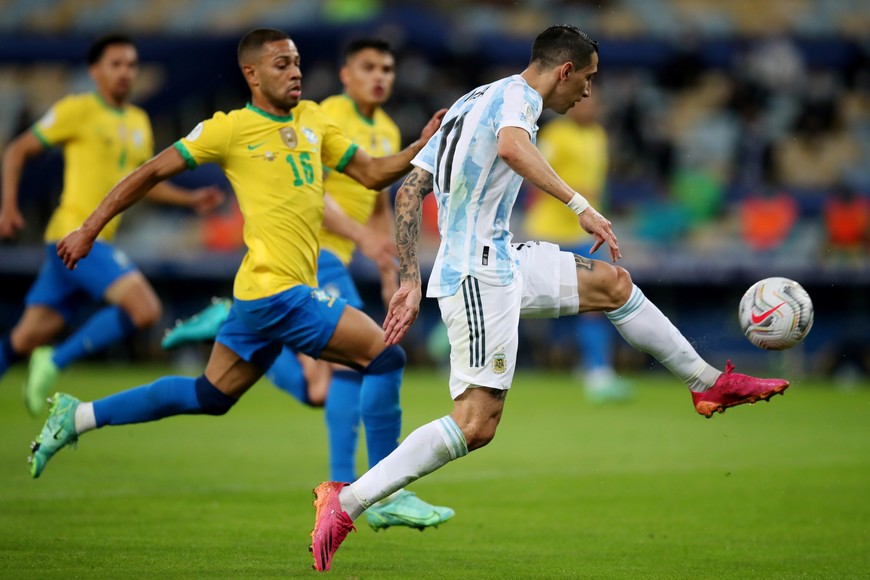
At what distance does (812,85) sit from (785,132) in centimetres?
123

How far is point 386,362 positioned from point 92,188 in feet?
15.6

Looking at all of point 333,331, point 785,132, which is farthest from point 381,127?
point 785,132

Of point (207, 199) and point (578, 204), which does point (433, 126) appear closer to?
point (578, 204)

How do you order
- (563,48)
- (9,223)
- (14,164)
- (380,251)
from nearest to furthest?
(563,48) < (380,251) < (9,223) < (14,164)

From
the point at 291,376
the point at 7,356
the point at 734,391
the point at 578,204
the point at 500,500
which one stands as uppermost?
the point at 7,356

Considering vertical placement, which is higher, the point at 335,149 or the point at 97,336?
the point at 335,149

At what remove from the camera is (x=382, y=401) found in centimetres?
732

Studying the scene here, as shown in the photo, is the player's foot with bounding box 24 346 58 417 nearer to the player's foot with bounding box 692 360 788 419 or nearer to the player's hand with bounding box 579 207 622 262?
the player's foot with bounding box 692 360 788 419

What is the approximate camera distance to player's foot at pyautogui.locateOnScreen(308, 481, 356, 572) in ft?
19.7

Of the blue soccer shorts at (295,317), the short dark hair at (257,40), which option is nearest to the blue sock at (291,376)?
the blue soccer shorts at (295,317)

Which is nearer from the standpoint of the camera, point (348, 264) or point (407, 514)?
point (407, 514)

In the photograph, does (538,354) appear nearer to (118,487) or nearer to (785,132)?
(785,132)

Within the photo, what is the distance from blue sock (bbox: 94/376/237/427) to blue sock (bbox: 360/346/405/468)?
76 centimetres

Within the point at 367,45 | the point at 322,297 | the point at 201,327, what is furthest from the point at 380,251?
the point at 201,327
